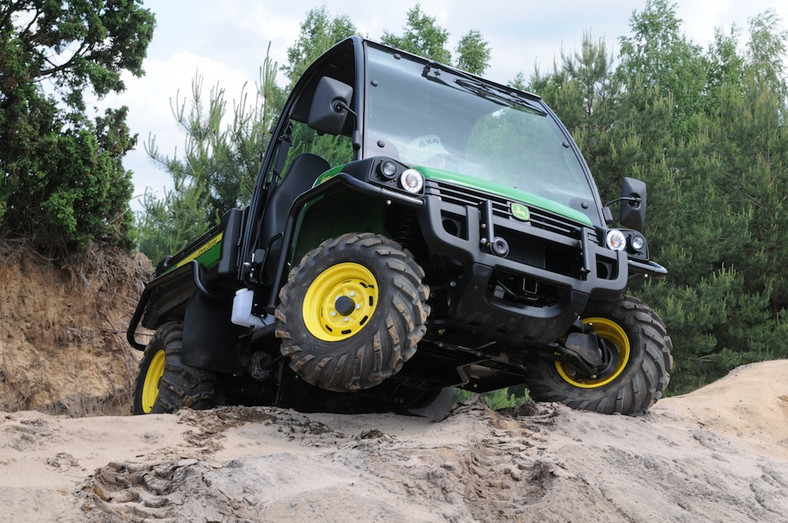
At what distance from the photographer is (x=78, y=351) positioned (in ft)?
43.0

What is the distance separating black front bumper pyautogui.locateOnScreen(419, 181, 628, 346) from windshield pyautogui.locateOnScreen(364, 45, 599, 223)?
1.10ft

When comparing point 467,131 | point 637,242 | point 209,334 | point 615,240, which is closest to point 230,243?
point 209,334

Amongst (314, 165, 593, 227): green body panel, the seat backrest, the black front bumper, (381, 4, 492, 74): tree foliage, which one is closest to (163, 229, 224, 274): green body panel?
the seat backrest

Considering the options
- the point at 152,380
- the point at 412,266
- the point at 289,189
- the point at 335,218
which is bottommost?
the point at 152,380

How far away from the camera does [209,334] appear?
22.7ft

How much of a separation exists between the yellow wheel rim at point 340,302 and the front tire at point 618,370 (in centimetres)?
156

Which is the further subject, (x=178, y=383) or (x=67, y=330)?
(x=67, y=330)

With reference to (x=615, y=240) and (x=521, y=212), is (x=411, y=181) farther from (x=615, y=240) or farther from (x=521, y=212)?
(x=615, y=240)

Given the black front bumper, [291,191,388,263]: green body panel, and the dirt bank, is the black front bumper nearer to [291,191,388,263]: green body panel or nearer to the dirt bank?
[291,191,388,263]: green body panel

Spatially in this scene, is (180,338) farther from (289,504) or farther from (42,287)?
(42,287)

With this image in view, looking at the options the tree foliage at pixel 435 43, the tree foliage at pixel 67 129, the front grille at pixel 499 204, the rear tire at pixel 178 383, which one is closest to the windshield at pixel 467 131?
the front grille at pixel 499 204

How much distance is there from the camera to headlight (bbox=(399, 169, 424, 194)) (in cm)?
504

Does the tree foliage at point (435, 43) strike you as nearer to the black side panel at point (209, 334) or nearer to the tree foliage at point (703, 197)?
the tree foliage at point (703, 197)

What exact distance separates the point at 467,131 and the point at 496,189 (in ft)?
3.23
